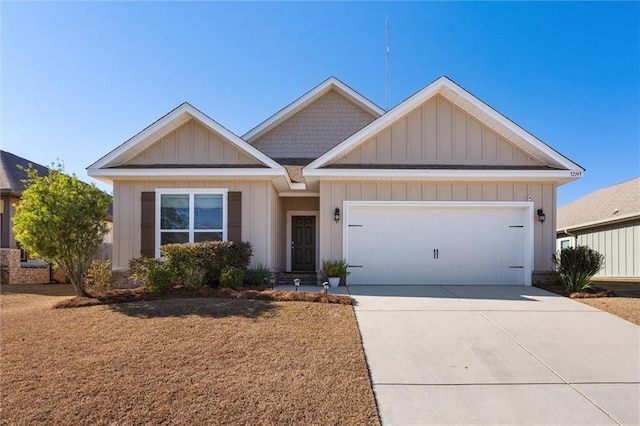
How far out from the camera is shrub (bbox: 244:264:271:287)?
9.53m

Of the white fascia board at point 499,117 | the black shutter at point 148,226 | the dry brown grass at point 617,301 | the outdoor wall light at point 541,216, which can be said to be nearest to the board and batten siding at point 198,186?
the black shutter at point 148,226

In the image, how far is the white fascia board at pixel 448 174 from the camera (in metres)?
9.86

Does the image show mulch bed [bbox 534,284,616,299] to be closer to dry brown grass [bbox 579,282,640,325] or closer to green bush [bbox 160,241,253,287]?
dry brown grass [bbox 579,282,640,325]

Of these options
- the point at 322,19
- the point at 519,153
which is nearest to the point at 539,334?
the point at 519,153

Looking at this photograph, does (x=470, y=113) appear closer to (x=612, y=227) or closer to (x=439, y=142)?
(x=439, y=142)

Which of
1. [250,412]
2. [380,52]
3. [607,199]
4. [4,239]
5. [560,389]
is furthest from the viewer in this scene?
[607,199]

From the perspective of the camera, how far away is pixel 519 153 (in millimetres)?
10492

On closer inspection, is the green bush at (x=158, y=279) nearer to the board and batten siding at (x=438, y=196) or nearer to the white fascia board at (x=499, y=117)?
the board and batten siding at (x=438, y=196)

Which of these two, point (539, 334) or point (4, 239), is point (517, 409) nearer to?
point (539, 334)

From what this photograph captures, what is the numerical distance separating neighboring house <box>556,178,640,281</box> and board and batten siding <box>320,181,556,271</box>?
5.83 m

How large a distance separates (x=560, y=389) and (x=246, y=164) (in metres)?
8.32

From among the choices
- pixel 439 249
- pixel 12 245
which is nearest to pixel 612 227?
pixel 439 249

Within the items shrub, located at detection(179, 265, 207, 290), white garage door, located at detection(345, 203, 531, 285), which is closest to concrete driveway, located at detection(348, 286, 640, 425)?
white garage door, located at detection(345, 203, 531, 285)

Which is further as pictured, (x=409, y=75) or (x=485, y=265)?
(x=409, y=75)
